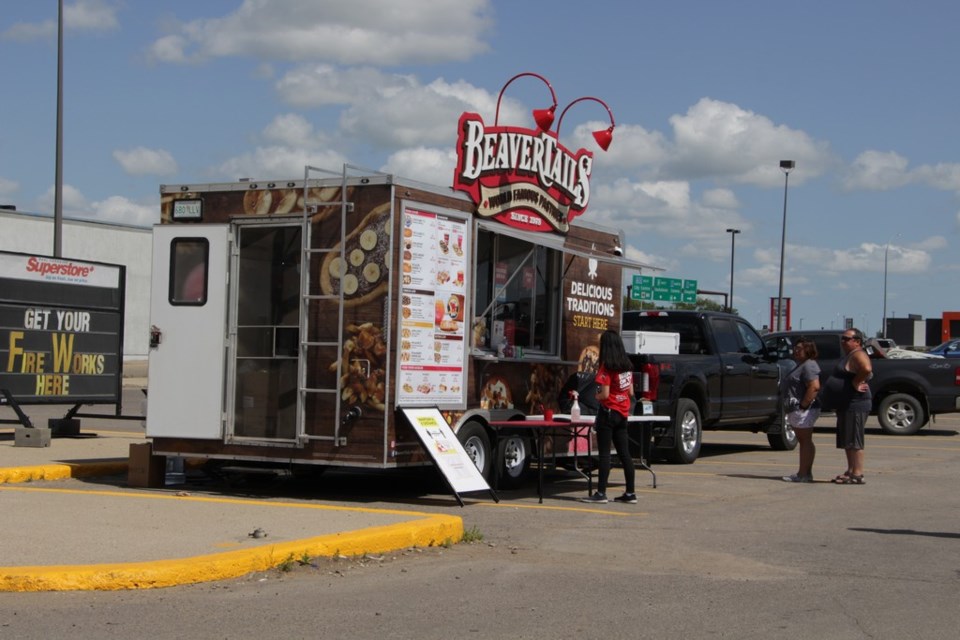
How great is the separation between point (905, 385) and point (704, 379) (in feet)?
26.2

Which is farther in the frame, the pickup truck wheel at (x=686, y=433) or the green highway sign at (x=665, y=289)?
the green highway sign at (x=665, y=289)

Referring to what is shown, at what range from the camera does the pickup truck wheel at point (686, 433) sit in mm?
16219

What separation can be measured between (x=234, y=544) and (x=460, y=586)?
5.64 feet

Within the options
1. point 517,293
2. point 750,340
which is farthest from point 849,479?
point 517,293

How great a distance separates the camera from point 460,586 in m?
7.72

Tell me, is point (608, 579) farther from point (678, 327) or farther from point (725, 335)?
point (725, 335)

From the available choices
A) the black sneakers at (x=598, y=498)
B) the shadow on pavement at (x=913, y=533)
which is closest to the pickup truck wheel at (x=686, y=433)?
the black sneakers at (x=598, y=498)

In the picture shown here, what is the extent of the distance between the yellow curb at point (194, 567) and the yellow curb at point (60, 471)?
17.3 ft

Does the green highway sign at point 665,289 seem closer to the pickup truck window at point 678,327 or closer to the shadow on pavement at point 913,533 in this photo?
the pickup truck window at point 678,327

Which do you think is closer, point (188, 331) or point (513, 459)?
point (188, 331)

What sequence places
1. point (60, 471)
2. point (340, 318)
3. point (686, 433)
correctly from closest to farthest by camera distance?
point (340, 318) < point (60, 471) < point (686, 433)

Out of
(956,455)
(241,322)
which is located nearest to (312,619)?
(241,322)

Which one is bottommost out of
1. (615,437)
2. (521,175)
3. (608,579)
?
(608,579)

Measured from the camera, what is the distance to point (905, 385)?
22.9 m
